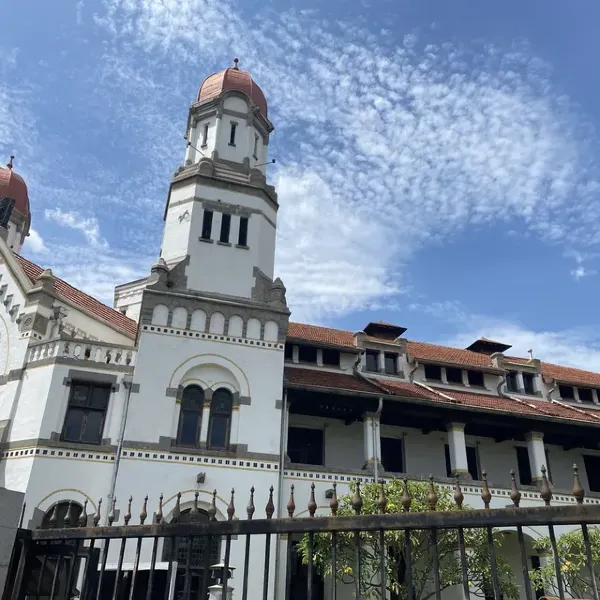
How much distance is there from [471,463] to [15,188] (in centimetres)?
3078

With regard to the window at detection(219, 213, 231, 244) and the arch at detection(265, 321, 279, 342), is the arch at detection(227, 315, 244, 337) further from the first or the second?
the window at detection(219, 213, 231, 244)

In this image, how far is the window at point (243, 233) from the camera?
77.6 feet

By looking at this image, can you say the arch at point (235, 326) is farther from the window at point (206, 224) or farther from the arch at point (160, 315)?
the window at point (206, 224)

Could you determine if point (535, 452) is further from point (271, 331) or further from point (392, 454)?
point (271, 331)

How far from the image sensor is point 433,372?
88.3 feet

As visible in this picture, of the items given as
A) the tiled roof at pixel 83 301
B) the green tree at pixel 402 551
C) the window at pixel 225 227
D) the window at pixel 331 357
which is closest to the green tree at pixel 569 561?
→ the green tree at pixel 402 551

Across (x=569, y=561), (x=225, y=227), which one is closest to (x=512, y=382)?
(x=569, y=561)

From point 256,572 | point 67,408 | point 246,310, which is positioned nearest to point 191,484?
point 256,572

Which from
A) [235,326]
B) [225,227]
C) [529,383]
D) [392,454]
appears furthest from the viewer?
[529,383]

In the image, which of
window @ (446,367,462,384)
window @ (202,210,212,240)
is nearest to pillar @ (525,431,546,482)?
window @ (446,367,462,384)

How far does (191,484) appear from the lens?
18594 millimetres

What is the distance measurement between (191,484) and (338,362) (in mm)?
9001

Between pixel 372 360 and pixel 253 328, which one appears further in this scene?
pixel 372 360

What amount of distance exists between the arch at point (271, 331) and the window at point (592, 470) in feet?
48.5
